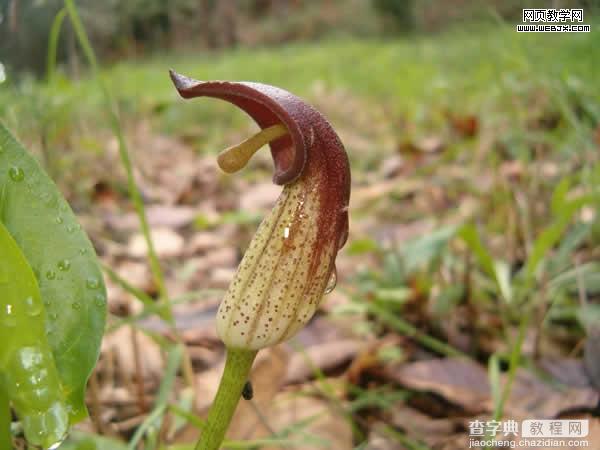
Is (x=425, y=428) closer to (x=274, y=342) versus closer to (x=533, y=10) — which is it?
(x=274, y=342)

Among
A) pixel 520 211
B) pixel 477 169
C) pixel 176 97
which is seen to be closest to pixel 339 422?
pixel 520 211

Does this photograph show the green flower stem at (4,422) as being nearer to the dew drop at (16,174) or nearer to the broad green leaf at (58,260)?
the broad green leaf at (58,260)

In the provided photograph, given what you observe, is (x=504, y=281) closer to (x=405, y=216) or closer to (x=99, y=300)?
(x=405, y=216)

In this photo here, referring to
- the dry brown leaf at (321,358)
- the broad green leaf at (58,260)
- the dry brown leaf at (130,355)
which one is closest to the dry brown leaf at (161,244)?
the dry brown leaf at (130,355)

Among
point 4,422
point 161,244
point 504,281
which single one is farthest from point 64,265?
point 161,244

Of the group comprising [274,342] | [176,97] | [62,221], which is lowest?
[176,97]

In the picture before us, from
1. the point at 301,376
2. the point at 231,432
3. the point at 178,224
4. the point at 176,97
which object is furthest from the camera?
the point at 176,97

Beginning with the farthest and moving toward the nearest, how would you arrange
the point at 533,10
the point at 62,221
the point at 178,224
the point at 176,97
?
the point at 176,97 < the point at 178,224 < the point at 533,10 < the point at 62,221
